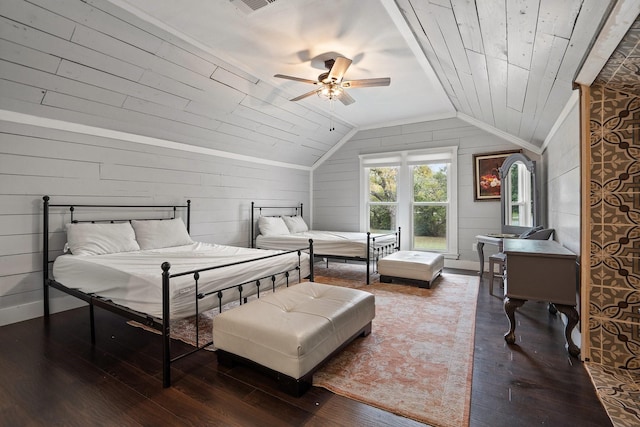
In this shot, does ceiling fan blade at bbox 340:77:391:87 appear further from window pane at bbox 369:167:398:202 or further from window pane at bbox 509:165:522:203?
window pane at bbox 369:167:398:202

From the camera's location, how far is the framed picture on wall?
5.20 metres

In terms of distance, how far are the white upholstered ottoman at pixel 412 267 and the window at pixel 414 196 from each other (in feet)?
3.94

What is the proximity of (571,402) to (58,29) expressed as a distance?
4.50m

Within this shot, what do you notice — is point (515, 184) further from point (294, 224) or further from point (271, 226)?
point (271, 226)

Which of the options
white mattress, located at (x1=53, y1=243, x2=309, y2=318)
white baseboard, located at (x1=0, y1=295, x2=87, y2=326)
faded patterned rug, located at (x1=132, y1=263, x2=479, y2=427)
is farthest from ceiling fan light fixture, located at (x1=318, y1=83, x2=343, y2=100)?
white baseboard, located at (x1=0, y1=295, x2=87, y2=326)

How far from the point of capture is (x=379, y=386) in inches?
78.2

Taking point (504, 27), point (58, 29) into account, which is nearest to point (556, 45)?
point (504, 27)

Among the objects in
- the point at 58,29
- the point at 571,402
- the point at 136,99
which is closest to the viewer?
the point at 571,402

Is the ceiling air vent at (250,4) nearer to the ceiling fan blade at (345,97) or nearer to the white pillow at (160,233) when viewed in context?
the ceiling fan blade at (345,97)

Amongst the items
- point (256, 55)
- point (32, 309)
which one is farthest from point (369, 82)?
point (32, 309)

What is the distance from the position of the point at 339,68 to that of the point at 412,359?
2.71m

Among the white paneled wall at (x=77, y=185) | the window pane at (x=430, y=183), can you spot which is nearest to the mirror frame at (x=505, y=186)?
the window pane at (x=430, y=183)

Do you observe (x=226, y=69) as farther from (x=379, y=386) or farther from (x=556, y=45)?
(x=379, y=386)

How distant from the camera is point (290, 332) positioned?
74.9 inches
